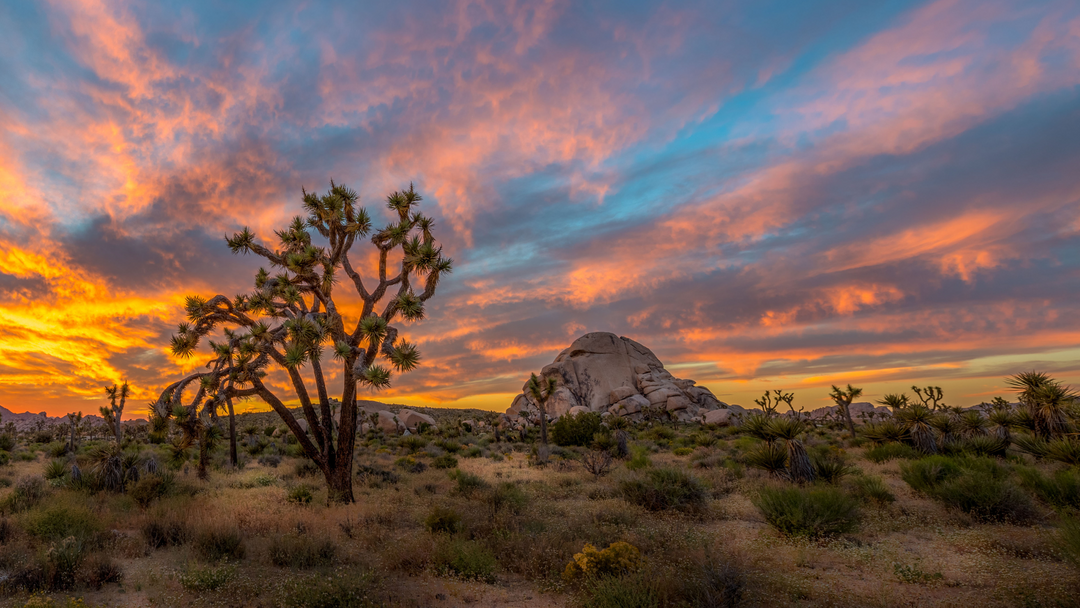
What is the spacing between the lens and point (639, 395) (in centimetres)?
5959

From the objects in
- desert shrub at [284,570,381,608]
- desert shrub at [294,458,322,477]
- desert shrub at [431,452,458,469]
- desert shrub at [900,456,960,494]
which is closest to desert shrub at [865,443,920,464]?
desert shrub at [900,456,960,494]

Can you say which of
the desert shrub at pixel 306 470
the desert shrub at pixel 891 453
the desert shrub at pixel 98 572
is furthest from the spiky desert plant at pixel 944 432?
the desert shrub at pixel 306 470

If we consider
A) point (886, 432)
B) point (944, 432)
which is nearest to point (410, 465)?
point (886, 432)

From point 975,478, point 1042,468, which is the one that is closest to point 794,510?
point 975,478

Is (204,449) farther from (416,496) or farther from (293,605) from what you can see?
(293,605)

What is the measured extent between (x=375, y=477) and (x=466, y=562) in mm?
10882

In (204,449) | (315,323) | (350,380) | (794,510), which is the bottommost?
(794,510)

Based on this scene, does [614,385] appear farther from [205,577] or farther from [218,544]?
[205,577]

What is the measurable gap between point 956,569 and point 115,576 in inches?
513

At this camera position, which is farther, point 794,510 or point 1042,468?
point 1042,468

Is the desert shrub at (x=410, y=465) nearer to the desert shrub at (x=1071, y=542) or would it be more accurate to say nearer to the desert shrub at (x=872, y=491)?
the desert shrub at (x=872, y=491)

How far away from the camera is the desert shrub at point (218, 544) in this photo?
8.18 meters

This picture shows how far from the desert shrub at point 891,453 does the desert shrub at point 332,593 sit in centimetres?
1938

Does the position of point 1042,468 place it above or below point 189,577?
below
